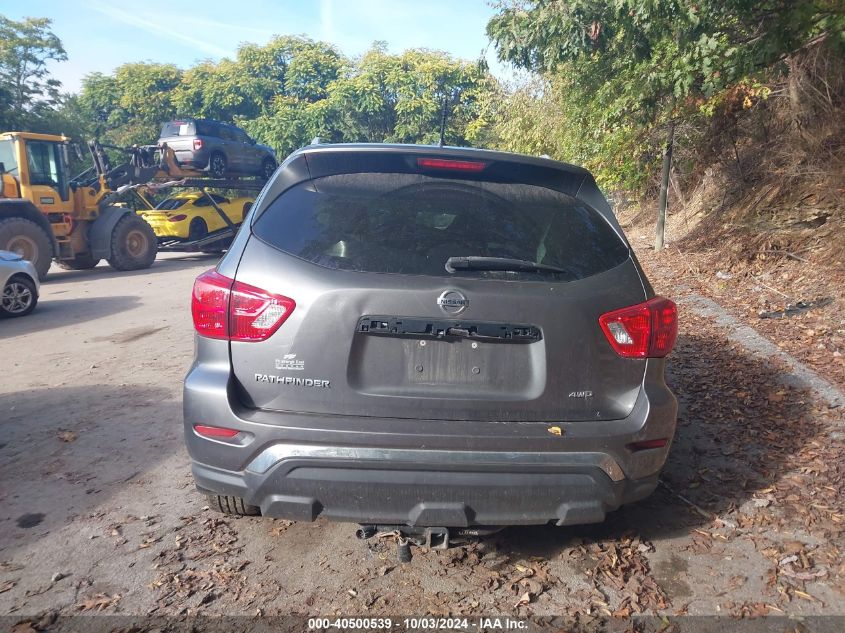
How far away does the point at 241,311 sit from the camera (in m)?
2.72

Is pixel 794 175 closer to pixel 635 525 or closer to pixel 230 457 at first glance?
pixel 635 525

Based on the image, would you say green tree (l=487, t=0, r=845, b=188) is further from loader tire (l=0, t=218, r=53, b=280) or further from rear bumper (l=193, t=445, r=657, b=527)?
loader tire (l=0, t=218, r=53, b=280)

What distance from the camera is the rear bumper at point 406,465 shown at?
263 cm

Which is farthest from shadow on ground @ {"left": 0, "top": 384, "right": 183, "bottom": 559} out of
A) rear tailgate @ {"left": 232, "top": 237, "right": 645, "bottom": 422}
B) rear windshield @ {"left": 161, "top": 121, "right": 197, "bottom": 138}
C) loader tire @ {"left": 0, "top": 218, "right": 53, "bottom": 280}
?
rear windshield @ {"left": 161, "top": 121, "right": 197, "bottom": 138}

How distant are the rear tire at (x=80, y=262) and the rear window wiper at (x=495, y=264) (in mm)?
16234

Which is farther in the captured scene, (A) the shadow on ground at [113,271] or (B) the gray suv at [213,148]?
(B) the gray suv at [213,148]

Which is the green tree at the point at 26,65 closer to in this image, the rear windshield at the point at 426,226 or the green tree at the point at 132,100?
the green tree at the point at 132,100

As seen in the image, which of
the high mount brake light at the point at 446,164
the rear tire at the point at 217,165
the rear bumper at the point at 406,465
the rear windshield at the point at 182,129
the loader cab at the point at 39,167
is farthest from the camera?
the rear tire at the point at 217,165

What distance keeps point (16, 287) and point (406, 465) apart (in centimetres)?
964

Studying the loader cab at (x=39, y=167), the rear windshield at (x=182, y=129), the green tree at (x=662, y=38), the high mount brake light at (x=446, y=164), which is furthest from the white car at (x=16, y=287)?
the rear windshield at (x=182, y=129)

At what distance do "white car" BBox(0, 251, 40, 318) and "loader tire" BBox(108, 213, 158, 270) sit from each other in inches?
240

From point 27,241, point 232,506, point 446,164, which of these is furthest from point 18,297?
point 446,164

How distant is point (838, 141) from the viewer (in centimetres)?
951

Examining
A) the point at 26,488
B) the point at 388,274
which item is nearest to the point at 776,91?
the point at 388,274
